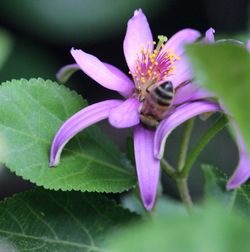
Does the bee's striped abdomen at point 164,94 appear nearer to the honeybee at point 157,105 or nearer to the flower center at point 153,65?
the honeybee at point 157,105

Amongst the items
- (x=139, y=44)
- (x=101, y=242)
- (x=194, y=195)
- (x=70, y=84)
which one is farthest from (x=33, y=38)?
(x=101, y=242)

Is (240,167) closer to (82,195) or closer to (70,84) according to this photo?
(82,195)

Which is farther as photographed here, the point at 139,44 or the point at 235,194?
the point at 139,44

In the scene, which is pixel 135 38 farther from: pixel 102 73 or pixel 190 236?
pixel 190 236

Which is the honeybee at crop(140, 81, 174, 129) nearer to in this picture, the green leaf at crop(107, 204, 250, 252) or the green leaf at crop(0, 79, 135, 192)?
the green leaf at crop(0, 79, 135, 192)

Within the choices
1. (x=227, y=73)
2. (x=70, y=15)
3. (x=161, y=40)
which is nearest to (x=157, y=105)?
(x=161, y=40)

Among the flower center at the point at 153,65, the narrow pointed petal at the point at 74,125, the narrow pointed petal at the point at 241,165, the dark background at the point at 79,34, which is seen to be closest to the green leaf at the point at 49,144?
the narrow pointed petal at the point at 74,125
